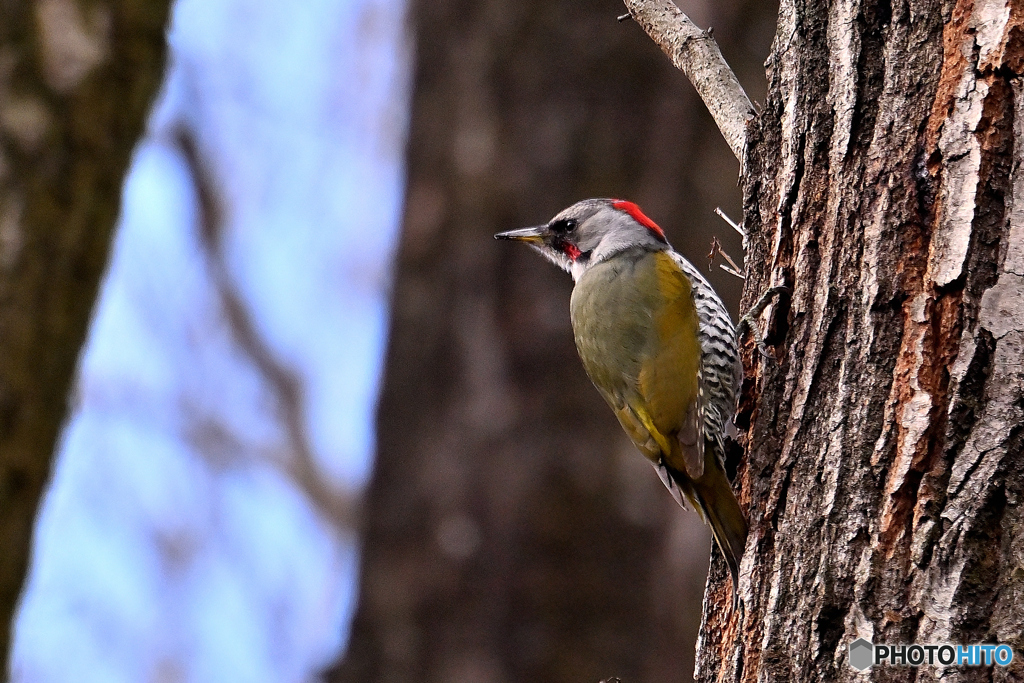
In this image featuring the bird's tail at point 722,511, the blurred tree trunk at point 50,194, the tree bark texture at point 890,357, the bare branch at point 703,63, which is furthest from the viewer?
the blurred tree trunk at point 50,194

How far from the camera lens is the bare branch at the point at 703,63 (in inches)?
109

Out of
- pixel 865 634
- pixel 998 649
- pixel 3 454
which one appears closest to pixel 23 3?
pixel 3 454

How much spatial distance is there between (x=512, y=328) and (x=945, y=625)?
11.6 feet

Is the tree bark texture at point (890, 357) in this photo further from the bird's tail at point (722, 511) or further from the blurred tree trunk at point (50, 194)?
the blurred tree trunk at point (50, 194)

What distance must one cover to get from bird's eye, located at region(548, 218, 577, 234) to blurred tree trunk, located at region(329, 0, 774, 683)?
750 millimetres

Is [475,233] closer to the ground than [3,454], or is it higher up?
higher up

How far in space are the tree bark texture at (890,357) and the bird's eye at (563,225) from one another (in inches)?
78.4

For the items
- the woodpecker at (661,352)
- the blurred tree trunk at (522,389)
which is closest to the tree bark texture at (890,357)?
the woodpecker at (661,352)

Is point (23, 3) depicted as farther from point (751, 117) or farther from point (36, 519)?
point (751, 117)

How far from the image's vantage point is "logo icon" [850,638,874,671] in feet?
6.68

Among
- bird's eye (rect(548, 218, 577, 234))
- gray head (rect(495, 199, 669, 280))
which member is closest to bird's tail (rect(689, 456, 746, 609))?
gray head (rect(495, 199, 669, 280))

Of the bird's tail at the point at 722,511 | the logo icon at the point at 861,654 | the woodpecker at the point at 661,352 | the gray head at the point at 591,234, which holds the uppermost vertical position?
the gray head at the point at 591,234

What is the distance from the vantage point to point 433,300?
219 inches

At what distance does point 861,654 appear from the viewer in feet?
6.73
